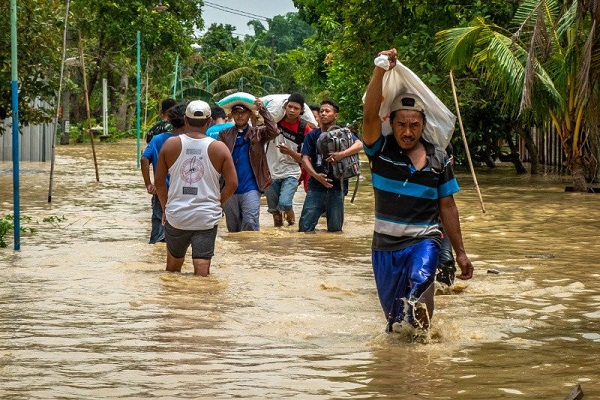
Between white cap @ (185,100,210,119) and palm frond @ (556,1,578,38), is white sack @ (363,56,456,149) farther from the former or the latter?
palm frond @ (556,1,578,38)

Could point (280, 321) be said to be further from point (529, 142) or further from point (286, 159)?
point (529, 142)

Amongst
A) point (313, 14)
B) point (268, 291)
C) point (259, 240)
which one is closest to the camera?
point (268, 291)

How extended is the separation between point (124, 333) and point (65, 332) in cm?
39

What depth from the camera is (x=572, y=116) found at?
891 inches

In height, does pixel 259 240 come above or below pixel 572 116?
below

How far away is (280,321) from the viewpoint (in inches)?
326

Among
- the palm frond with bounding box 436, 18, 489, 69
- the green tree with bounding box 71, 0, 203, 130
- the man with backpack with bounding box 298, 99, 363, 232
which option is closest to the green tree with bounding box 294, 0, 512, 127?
the palm frond with bounding box 436, 18, 489, 69

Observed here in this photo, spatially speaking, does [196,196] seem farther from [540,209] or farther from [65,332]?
[540,209]

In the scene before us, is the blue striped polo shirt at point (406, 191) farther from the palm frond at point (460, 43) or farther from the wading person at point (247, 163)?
the palm frond at point (460, 43)

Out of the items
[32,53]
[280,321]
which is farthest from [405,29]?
[280,321]

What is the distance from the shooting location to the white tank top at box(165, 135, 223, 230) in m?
9.48

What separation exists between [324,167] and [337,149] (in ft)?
0.82

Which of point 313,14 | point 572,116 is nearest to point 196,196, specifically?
point 572,116

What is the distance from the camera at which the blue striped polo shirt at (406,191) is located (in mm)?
7246
